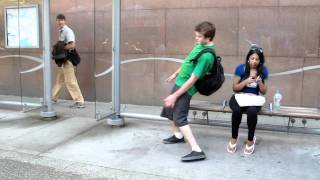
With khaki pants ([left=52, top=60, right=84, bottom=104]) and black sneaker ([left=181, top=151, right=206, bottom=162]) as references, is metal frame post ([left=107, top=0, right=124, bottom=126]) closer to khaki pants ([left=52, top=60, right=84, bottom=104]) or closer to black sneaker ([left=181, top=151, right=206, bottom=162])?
khaki pants ([left=52, top=60, right=84, bottom=104])

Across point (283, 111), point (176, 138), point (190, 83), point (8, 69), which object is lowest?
point (176, 138)

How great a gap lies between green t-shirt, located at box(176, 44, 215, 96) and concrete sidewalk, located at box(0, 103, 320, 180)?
82 cm

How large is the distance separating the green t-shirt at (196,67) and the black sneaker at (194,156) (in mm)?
657

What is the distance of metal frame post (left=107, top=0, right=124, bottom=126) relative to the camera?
5.82 metres

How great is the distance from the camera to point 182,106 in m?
4.68

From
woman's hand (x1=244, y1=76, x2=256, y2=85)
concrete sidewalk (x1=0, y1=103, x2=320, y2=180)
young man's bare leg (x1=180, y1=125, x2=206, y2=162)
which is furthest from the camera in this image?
woman's hand (x1=244, y1=76, x2=256, y2=85)

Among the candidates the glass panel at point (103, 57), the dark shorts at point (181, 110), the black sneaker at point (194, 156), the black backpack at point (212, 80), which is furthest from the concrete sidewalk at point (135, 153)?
the black backpack at point (212, 80)

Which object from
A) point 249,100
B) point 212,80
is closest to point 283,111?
point 249,100

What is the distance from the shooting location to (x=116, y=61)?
5.92 metres

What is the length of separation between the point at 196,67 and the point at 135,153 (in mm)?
1242

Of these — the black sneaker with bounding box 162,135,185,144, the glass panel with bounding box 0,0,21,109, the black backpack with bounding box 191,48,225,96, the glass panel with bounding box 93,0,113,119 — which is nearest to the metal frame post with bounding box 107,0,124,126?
the glass panel with bounding box 93,0,113,119

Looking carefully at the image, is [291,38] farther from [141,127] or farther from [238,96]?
[141,127]

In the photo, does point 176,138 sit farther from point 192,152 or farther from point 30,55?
point 30,55

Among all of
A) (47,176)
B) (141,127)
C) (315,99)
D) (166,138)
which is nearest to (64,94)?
(141,127)
